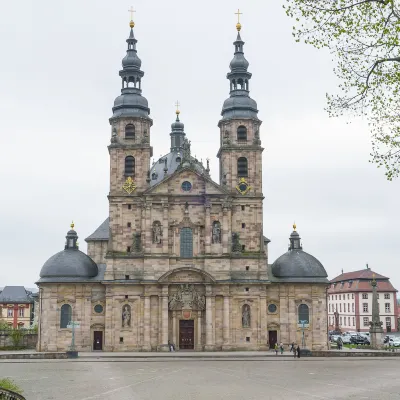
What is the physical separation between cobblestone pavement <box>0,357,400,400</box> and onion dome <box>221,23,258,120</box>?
26.4 m

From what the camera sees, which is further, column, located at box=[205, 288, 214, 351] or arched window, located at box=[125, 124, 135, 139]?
arched window, located at box=[125, 124, 135, 139]

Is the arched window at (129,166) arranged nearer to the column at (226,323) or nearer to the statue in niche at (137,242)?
the statue in niche at (137,242)

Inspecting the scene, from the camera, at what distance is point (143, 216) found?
6056 cm

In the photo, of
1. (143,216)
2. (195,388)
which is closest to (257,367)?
(195,388)

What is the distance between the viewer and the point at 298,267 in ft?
204

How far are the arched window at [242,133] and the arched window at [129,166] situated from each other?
10.9 m

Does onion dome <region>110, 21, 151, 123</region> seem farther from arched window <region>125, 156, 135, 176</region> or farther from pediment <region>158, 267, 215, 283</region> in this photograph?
pediment <region>158, 267, 215, 283</region>

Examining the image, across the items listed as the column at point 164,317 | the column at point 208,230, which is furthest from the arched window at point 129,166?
the column at point 164,317

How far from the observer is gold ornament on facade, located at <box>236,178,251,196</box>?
62500mm

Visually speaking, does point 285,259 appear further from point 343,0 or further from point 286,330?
point 343,0

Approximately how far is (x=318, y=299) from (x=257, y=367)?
20358mm

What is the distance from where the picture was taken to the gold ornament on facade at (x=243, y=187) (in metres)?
62.5

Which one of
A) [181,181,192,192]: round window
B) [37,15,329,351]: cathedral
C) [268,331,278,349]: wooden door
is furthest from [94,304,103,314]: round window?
[268,331,278,349]: wooden door

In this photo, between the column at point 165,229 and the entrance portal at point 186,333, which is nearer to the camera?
the entrance portal at point 186,333
